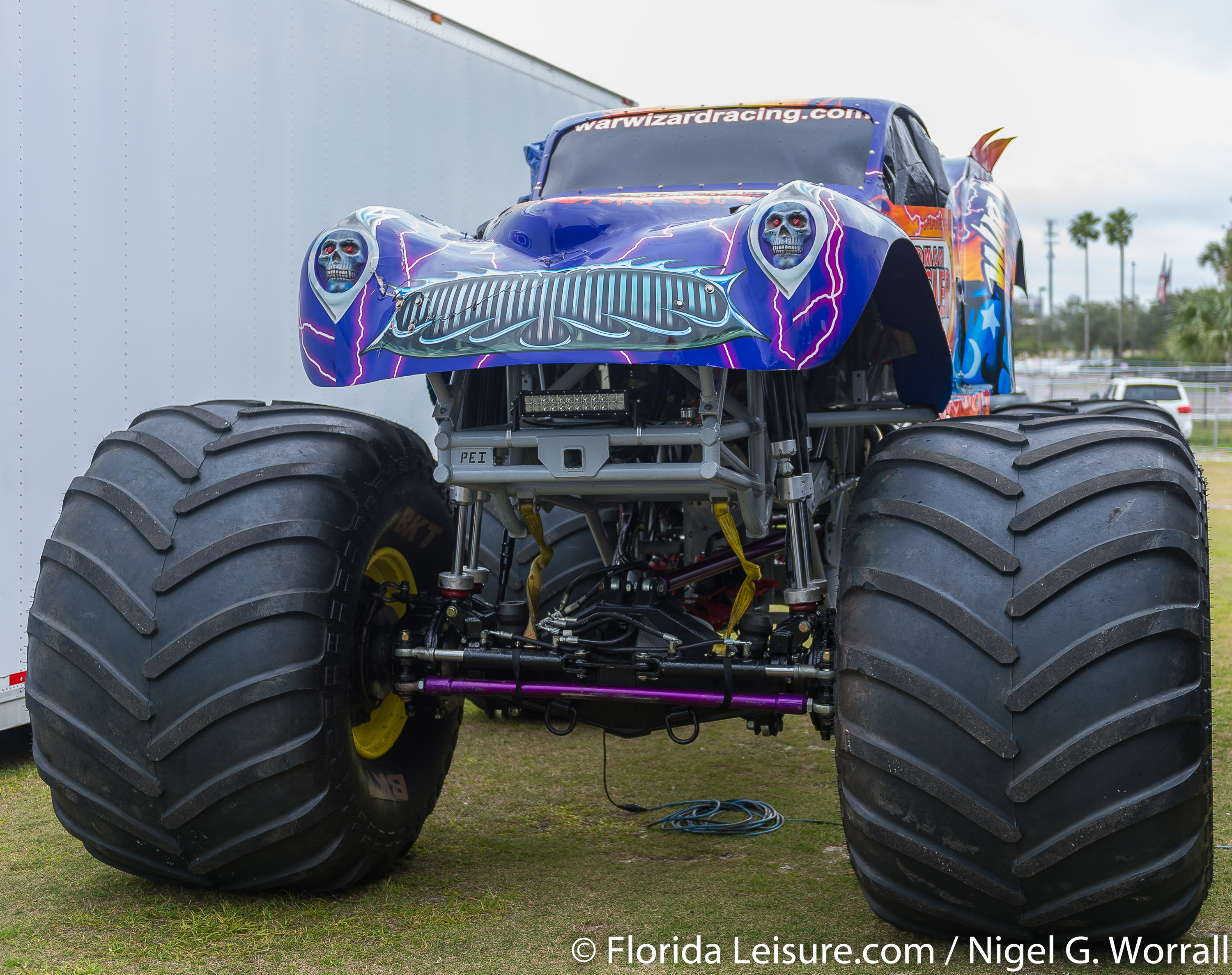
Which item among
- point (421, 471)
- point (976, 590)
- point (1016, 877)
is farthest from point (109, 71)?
point (1016, 877)

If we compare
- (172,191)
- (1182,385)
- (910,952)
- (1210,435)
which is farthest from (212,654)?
(1210,435)

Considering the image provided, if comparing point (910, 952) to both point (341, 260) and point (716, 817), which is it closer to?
point (716, 817)

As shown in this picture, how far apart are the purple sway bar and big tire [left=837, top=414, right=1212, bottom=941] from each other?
0.45 meters

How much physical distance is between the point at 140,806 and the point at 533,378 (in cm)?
169

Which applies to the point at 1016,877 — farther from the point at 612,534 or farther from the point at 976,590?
the point at 612,534

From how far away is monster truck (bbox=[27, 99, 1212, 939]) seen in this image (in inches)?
123

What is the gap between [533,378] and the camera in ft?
12.8

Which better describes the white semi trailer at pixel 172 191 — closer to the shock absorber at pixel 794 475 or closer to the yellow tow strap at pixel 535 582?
the yellow tow strap at pixel 535 582

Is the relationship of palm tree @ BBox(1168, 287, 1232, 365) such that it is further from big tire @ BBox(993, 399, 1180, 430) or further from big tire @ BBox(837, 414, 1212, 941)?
big tire @ BBox(837, 414, 1212, 941)

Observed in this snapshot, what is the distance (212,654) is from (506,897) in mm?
1235

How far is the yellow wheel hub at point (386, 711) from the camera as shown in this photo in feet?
14.1

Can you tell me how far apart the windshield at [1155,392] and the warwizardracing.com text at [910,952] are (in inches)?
1209

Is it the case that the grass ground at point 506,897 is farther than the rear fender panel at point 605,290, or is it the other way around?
the grass ground at point 506,897

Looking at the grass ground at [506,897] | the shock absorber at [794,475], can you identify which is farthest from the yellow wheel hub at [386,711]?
the shock absorber at [794,475]
